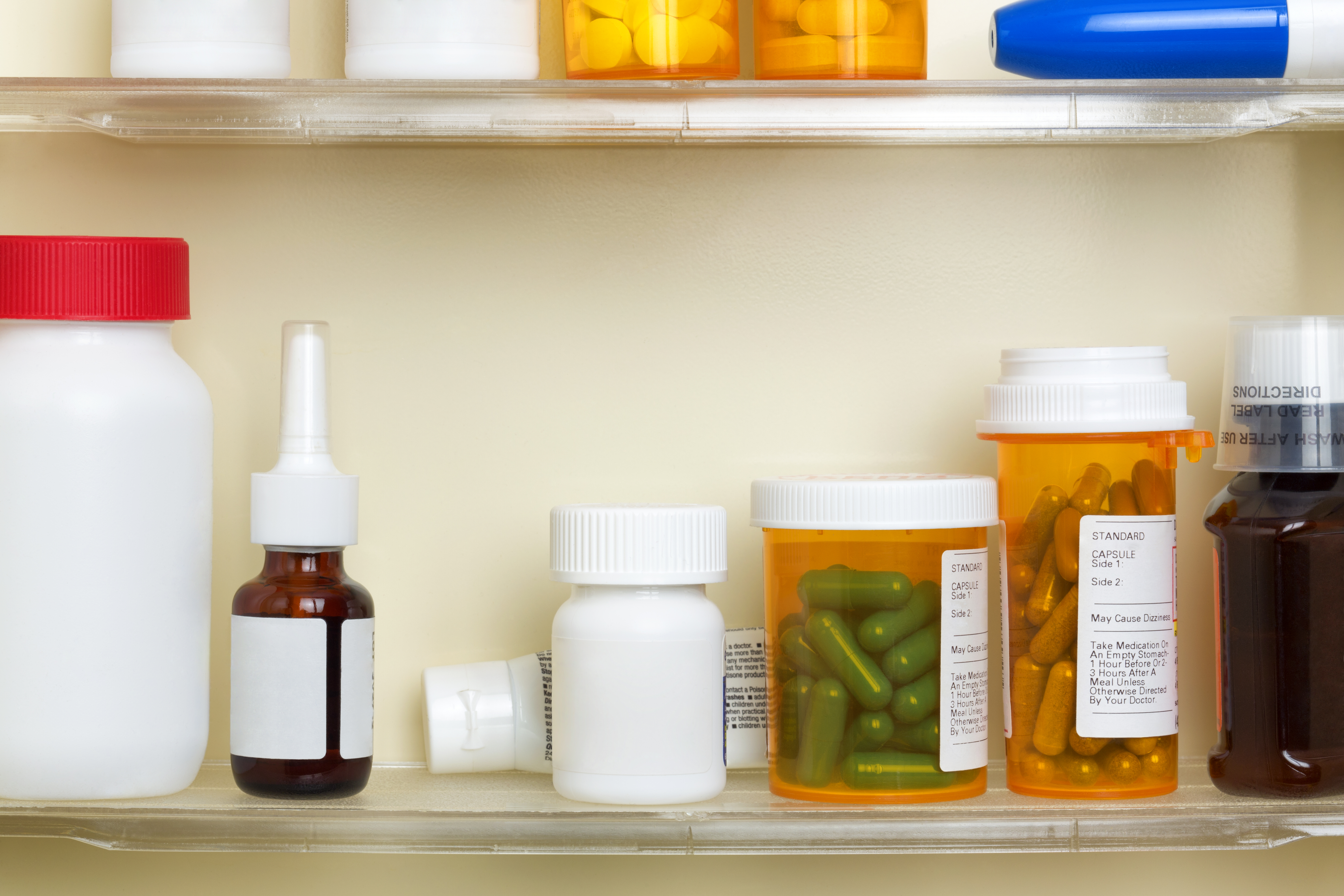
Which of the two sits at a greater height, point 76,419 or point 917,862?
point 76,419

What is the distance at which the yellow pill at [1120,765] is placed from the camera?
1.59ft

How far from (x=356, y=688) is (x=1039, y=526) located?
0.28 meters

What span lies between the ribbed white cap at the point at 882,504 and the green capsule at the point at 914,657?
0.04 metres

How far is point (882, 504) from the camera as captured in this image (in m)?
0.47

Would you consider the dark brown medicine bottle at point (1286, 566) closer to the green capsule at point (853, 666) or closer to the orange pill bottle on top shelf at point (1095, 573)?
the orange pill bottle on top shelf at point (1095, 573)

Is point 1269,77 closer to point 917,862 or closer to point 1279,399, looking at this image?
point 1279,399

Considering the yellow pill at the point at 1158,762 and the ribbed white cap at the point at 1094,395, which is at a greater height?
the ribbed white cap at the point at 1094,395

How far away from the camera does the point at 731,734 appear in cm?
53

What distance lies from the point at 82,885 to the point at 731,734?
12.2 inches

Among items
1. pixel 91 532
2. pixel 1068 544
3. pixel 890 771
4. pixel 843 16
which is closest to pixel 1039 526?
pixel 1068 544

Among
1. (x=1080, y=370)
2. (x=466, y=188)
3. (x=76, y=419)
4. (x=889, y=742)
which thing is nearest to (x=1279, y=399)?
(x=1080, y=370)

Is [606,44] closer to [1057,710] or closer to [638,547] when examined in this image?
[638,547]

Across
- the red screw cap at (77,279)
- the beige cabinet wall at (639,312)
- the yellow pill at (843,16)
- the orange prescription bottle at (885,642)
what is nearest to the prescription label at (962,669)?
the orange prescription bottle at (885,642)

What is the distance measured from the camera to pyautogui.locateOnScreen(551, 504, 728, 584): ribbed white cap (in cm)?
47
